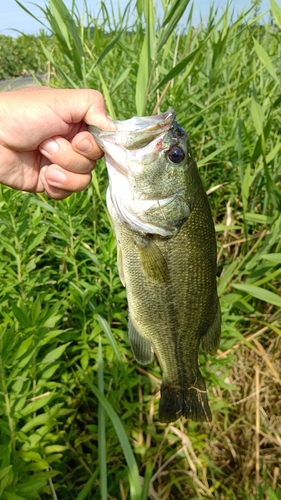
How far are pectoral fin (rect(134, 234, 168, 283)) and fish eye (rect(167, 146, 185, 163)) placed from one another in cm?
30

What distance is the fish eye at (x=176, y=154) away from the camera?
135 cm

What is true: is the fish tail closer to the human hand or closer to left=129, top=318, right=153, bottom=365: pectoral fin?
left=129, top=318, right=153, bottom=365: pectoral fin

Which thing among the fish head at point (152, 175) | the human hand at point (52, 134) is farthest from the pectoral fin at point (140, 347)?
the human hand at point (52, 134)

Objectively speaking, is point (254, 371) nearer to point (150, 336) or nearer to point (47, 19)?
point (150, 336)

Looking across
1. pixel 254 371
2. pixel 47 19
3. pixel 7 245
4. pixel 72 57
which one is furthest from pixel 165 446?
pixel 47 19

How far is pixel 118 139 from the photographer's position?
4.26 feet

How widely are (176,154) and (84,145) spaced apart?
345 mm

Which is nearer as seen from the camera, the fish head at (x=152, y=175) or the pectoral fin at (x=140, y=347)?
the fish head at (x=152, y=175)

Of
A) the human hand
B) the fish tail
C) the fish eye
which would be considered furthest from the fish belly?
the human hand

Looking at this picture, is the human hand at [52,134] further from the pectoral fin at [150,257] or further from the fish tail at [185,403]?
the fish tail at [185,403]

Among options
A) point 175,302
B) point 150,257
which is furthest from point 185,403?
point 150,257

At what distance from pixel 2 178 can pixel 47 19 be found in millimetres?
806

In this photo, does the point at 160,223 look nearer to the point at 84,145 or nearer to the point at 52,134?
the point at 84,145

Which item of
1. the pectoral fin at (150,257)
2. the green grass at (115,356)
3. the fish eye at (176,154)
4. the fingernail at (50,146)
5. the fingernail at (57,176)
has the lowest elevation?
the green grass at (115,356)
